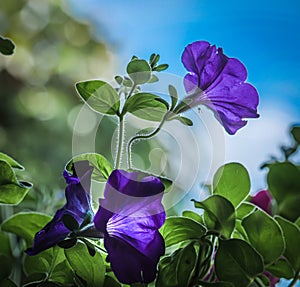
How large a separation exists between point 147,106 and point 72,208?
8cm

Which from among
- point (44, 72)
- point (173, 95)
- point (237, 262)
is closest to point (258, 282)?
point (237, 262)

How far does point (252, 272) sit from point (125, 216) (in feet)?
0.30

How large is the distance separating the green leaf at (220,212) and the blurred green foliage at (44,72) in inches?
24.0

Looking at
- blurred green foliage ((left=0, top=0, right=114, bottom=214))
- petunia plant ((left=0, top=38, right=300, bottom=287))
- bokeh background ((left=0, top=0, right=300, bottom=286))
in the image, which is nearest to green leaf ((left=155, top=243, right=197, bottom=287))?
petunia plant ((left=0, top=38, right=300, bottom=287))

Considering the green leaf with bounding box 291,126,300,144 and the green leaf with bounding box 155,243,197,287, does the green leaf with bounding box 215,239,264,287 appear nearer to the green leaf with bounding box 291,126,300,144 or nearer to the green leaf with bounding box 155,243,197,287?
the green leaf with bounding box 155,243,197,287

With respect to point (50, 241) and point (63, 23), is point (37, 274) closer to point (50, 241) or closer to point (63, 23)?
point (50, 241)

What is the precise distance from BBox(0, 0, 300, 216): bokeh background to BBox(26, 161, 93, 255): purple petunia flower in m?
0.35

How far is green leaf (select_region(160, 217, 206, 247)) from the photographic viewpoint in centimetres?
32

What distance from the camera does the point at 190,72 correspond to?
0.33 m

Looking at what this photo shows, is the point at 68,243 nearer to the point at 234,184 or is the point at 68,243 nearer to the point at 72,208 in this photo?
the point at 72,208

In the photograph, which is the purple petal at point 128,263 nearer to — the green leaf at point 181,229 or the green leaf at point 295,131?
the green leaf at point 181,229

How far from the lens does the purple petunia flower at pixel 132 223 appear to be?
28 cm

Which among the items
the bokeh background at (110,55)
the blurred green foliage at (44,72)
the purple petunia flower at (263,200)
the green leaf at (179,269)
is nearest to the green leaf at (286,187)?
the purple petunia flower at (263,200)

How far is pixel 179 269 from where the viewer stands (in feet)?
1.04
